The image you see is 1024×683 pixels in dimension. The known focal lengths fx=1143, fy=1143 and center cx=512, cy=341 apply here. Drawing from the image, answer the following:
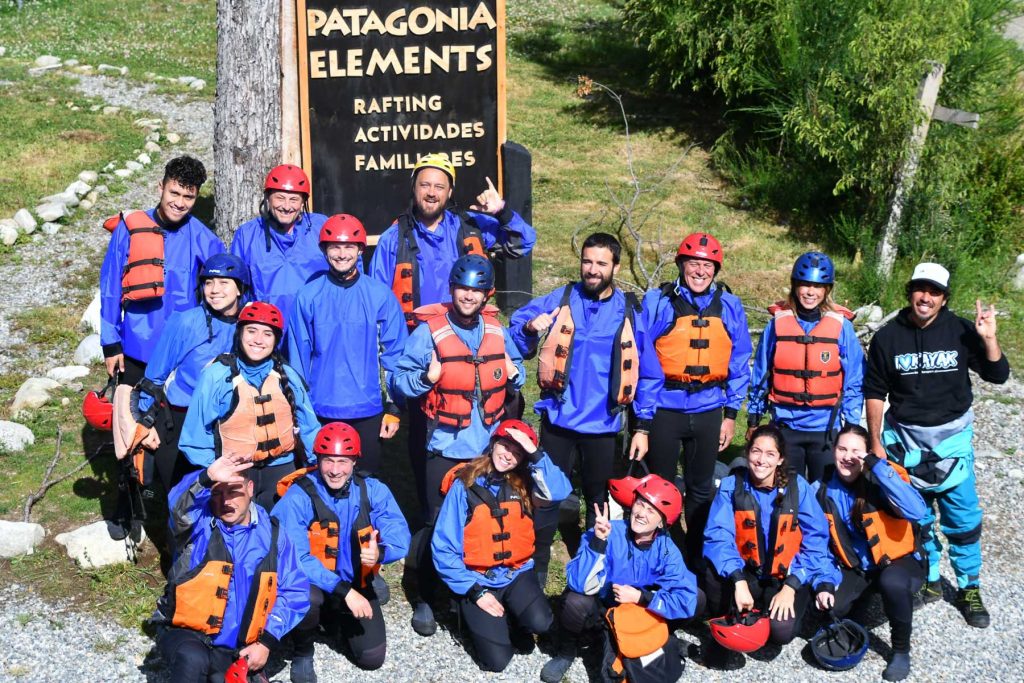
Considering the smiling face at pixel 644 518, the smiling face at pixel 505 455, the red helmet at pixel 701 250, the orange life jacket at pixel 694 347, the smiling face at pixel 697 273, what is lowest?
the smiling face at pixel 644 518

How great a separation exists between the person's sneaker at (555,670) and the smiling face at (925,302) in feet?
9.34

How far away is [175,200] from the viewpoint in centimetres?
684

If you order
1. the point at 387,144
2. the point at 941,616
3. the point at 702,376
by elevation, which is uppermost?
Result: the point at 387,144

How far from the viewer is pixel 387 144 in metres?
9.62

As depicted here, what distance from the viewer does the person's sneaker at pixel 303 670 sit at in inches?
238

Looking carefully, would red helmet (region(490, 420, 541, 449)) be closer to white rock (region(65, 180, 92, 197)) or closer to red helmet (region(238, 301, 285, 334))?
red helmet (region(238, 301, 285, 334))

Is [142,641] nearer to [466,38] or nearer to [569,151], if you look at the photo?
[466,38]

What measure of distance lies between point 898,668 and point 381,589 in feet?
9.61

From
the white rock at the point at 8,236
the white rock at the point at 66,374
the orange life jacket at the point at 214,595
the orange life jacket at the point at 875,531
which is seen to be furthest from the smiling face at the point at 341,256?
the white rock at the point at 8,236

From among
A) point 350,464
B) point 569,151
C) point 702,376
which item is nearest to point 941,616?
point 702,376

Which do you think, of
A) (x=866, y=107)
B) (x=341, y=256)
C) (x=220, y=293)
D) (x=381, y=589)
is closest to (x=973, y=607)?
(x=381, y=589)

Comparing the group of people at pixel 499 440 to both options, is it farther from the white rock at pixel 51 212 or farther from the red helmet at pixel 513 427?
the white rock at pixel 51 212

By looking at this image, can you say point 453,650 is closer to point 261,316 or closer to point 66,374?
point 261,316

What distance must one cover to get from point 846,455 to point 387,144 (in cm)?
496
